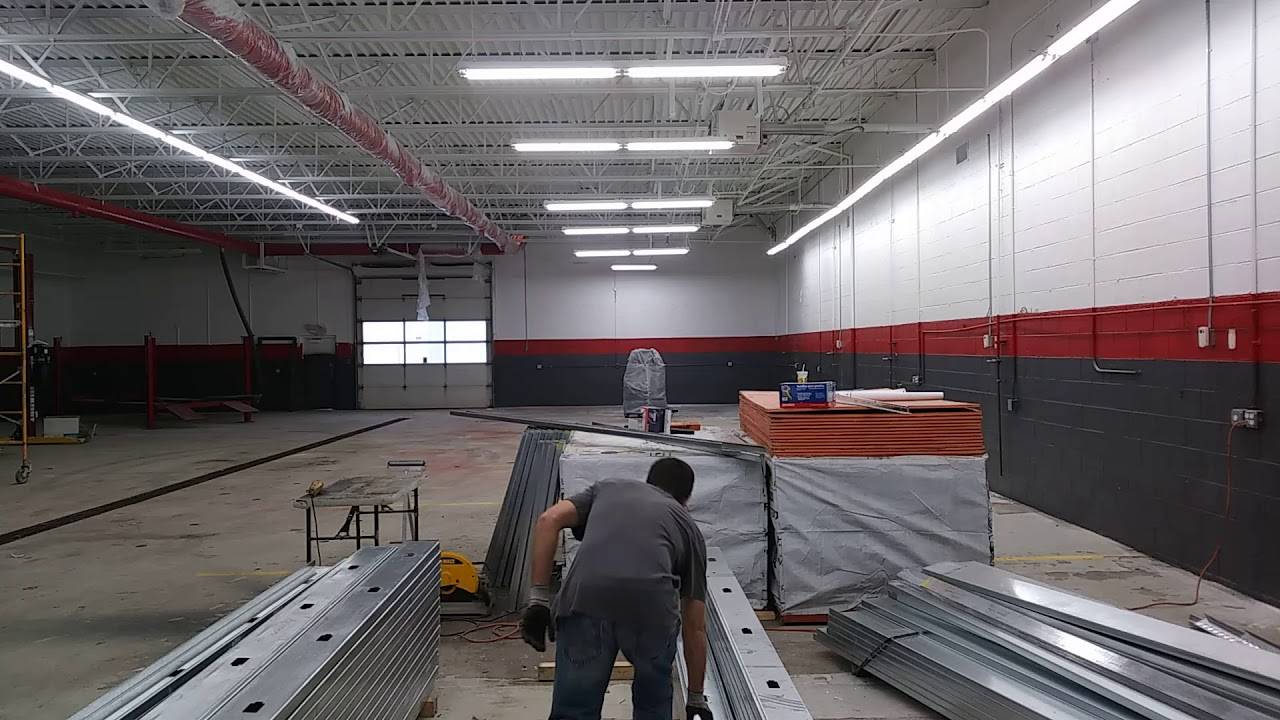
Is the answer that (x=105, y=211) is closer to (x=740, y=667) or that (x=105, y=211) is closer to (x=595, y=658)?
(x=595, y=658)

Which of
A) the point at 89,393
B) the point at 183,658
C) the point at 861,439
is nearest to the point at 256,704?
the point at 183,658

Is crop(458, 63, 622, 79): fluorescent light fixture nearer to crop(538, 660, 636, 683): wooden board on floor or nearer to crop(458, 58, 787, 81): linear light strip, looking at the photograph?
crop(458, 58, 787, 81): linear light strip

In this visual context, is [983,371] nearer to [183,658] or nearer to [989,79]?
[989,79]

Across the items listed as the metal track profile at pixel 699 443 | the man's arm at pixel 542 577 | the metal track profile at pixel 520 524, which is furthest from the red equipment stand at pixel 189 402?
the man's arm at pixel 542 577

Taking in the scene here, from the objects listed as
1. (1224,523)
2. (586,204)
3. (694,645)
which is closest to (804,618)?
(694,645)

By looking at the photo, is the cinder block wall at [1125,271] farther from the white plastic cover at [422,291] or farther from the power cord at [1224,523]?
the white plastic cover at [422,291]

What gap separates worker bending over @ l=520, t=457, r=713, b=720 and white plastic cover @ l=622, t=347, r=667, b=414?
10501 mm

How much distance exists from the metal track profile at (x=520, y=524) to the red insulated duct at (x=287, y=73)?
13.8 ft

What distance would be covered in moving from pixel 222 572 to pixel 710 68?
6.28 metres

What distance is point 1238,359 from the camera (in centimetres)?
495

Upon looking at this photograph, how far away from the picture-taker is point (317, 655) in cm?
219

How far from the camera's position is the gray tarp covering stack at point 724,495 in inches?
189

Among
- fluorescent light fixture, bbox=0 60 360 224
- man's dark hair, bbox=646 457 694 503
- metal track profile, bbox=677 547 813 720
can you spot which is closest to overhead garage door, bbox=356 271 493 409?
fluorescent light fixture, bbox=0 60 360 224

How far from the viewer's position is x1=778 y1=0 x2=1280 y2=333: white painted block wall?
4895mm
